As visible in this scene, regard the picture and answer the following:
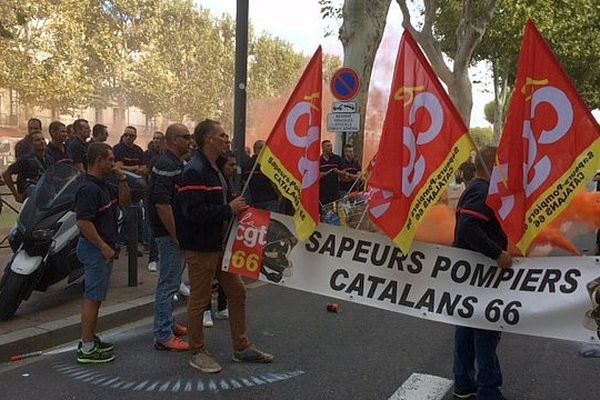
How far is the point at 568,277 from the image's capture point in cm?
372

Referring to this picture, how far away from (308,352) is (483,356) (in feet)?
5.40

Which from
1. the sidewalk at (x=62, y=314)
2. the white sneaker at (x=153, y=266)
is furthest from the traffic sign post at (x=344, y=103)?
the sidewalk at (x=62, y=314)

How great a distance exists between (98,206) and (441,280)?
250 cm

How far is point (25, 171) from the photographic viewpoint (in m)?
7.31

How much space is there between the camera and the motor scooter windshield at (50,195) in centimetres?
559

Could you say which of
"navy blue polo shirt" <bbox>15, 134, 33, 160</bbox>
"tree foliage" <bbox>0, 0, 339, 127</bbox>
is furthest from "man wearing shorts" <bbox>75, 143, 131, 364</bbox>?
"tree foliage" <bbox>0, 0, 339, 127</bbox>

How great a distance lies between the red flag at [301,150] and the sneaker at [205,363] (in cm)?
120

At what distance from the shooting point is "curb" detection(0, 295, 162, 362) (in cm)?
500

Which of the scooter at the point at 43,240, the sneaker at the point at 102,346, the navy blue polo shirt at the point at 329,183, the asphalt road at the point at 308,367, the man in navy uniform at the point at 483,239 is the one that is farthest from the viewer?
the navy blue polo shirt at the point at 329,183

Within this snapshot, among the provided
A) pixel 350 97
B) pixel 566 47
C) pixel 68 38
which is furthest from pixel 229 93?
pixel 350 97

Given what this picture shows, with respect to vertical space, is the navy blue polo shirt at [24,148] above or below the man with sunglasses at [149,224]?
above

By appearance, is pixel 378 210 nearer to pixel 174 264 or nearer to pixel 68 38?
pixel 174 264

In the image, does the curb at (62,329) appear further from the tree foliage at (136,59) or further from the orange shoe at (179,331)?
the tree foliage at (136,59)

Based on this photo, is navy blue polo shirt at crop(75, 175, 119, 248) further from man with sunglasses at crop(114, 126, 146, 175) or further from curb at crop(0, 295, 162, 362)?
man with sunglasses at crop(114, 126, 146, 175)
